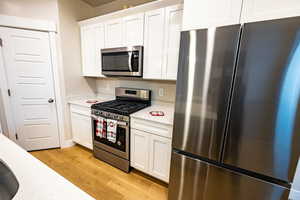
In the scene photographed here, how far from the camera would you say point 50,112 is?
8.68 feet

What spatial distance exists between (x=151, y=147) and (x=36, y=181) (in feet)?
4.35

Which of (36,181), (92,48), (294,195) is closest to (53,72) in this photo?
(92,48)

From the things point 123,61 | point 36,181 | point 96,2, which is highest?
point 96,2

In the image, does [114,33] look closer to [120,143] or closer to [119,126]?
[119,126]

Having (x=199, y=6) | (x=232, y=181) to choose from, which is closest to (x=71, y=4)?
(x=199, y=6)

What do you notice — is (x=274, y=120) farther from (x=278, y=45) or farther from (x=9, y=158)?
(x=9, y=158)

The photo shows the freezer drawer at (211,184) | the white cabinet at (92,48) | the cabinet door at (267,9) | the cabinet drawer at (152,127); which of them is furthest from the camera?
the white cabinet at (92,48)

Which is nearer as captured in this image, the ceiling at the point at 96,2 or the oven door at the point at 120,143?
the oven door at the point at 120,143

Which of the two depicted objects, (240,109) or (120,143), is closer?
(240,109)

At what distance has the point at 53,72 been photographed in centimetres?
256

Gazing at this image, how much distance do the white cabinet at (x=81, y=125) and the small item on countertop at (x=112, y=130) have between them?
534 mm

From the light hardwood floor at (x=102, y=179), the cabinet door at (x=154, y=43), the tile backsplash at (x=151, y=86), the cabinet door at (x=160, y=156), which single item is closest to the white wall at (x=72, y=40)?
the tile backsplash at (x=151, y=86)

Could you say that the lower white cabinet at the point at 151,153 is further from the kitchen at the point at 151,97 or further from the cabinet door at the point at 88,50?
the cabinet door at the point at 88,50

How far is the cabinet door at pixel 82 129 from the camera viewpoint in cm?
253
